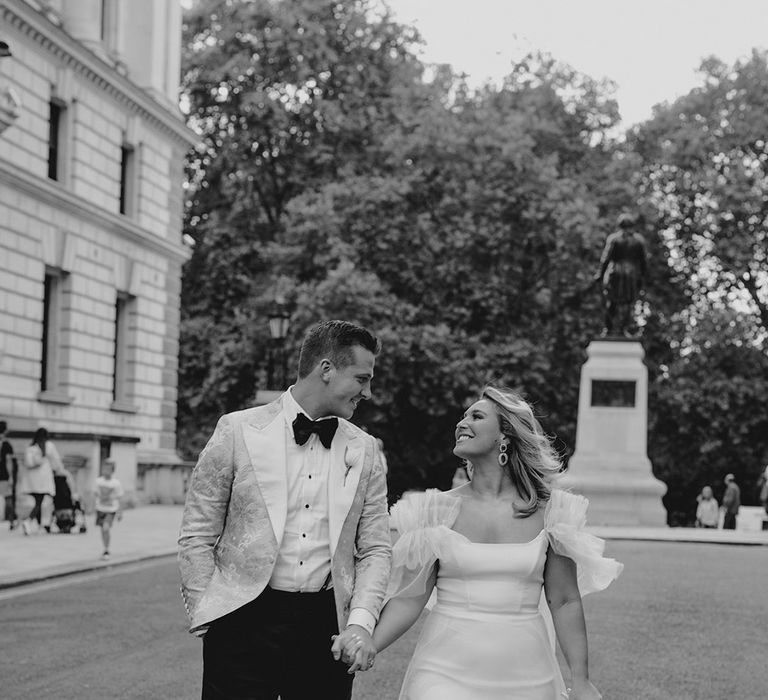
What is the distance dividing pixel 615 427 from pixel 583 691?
25.8 meters

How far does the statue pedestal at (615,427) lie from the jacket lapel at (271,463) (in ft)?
83.3

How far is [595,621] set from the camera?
12.8 meters

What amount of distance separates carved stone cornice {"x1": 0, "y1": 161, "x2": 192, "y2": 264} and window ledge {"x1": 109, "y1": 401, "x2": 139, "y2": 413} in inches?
157

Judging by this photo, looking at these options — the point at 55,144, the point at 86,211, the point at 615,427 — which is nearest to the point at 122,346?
the point at 86,211

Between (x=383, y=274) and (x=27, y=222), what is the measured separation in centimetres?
1484

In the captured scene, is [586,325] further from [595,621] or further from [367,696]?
[367,696]

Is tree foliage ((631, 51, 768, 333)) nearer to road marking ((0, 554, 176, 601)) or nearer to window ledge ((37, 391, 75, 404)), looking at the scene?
window ledge ((37, 391, 75, 404))

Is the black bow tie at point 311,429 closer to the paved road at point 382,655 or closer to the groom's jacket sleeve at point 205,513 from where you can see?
the groom's jacket sleeve at point 205,513

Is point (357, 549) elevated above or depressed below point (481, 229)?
below

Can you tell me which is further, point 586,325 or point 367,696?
point 586,325

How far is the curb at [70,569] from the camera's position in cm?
1577

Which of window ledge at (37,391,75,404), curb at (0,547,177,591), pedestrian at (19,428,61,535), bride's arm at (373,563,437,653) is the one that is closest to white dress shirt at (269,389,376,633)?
bride's arm at (373,563,437,653)

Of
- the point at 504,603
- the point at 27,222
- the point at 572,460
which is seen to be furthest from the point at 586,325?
the point at 504,603

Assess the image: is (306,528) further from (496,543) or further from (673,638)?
(673,638)
